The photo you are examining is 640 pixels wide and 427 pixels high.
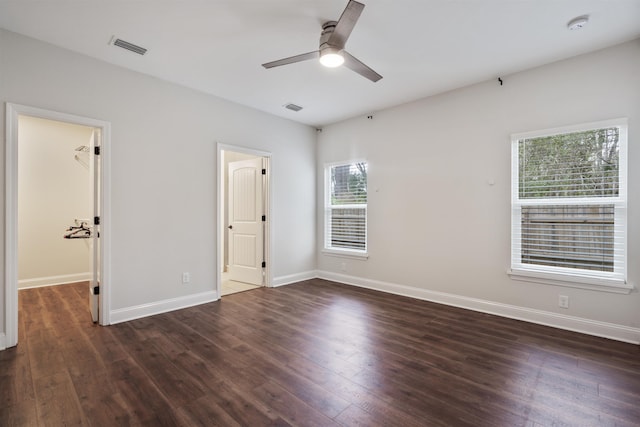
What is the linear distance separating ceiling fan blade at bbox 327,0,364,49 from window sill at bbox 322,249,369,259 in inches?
133

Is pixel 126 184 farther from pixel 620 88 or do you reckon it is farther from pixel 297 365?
pixel 620 88

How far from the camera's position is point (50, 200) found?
205 inches

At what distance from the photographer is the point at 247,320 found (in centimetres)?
351

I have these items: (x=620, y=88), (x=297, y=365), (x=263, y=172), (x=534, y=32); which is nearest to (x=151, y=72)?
(x=263, y=172)

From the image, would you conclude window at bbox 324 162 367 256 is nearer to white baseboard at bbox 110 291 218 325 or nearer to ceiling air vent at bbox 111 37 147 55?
white baseboard at bbox 110 291 218 325

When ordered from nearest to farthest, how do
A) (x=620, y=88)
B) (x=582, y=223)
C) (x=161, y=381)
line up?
(x=161, y=381) → (x=620, y=88) → (x=582, y=223)

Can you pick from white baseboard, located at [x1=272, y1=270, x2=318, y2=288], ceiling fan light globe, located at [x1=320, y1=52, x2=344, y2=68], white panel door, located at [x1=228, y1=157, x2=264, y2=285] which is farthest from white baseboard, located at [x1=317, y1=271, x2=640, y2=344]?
ceiling fan light globe, located at [x1=320, y1=52, x2=344, y2=68]

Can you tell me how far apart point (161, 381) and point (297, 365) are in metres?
1.01

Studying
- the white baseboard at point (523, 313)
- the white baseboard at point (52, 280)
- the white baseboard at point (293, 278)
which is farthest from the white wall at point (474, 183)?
the white baseboard at point (52, 280)

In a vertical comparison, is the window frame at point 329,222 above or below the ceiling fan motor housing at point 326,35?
below

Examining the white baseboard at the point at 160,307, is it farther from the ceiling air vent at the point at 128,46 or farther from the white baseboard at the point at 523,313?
the ceiling air vent at the point at 128,46

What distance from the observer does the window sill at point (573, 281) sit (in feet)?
9.65

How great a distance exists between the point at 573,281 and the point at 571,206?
2.61ft

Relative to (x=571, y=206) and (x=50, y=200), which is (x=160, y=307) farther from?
(x=571, y=206)
